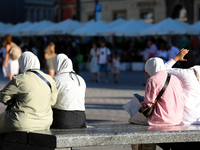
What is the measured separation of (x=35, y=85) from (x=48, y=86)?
0.69ft

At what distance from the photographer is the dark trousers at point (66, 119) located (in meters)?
5.90

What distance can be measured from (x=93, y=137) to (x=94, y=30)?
23332 mm

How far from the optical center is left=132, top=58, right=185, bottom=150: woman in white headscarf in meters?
5.82

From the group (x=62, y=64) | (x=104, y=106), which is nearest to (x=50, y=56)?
(x=104, y=106)

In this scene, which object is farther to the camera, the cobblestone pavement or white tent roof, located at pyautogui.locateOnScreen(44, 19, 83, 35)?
white tent roof, located at pyautogui.locateOnScreen(44, 19, 83, 35)

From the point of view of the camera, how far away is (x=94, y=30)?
28.4 metres

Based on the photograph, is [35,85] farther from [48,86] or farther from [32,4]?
[32,4]

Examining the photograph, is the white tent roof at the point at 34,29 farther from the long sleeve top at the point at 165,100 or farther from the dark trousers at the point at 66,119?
the long sleeve top at the point at 165,100

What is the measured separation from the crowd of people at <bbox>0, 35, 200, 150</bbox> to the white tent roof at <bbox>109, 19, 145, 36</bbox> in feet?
67.5

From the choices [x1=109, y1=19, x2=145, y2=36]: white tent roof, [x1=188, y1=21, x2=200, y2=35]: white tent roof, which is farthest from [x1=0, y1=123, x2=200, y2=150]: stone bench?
[x1=109, y1=19, x2=145, y2=36]: white tent roof

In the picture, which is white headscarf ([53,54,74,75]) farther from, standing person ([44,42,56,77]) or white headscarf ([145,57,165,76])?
standing person ([44,42,56,77])

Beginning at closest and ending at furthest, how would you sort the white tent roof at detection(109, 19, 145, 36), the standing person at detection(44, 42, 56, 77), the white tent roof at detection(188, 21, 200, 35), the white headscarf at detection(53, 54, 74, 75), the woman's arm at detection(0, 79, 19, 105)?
the woman's arm at detection(0, 79, 19, 105) < the white headscarf at detection(53, 54, 74, 75) < the standing person at detection(44, 42, 56, 77) < the white tent roof at detection(188, 21, 200, 35) < the white tent roof at detection(109, 19, 145, 36)

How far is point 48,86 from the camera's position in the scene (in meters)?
5.61

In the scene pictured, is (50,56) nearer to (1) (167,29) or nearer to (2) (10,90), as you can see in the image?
(2) (10,90)
